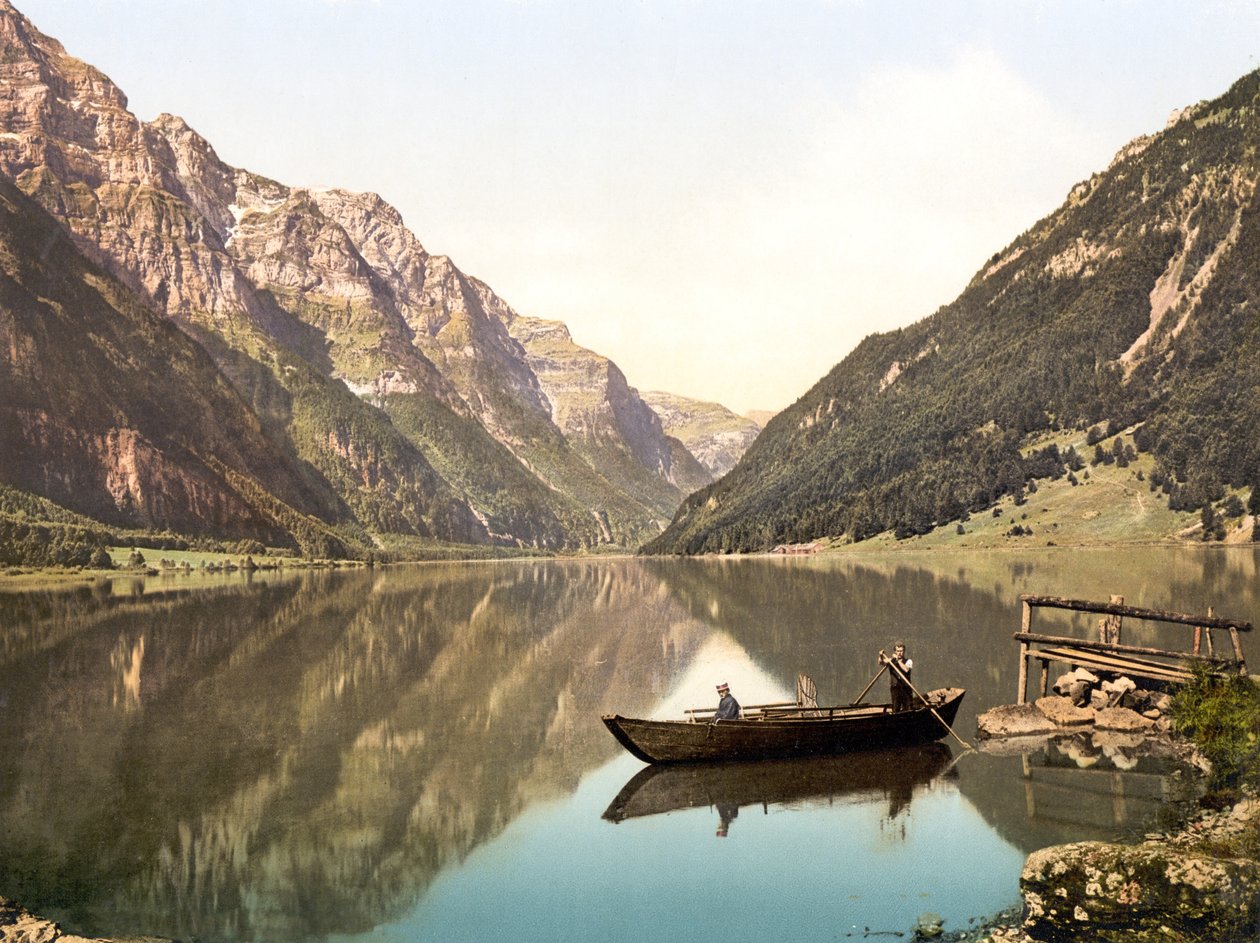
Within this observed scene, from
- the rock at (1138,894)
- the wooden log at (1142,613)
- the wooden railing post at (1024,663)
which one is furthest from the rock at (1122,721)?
the rock at (1138,894)

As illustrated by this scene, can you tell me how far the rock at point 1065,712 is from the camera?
39.3 meters

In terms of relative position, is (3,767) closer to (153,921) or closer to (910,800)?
(153,921)

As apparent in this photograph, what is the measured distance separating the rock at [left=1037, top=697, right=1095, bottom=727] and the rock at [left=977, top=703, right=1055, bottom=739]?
39cm

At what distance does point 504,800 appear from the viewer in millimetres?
32906

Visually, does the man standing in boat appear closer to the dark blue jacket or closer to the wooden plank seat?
the dark blue jacket

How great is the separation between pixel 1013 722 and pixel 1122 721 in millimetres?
3906

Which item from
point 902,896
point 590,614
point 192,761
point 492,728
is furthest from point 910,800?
point 590,614

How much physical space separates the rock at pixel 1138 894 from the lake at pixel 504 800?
1185 millimetres

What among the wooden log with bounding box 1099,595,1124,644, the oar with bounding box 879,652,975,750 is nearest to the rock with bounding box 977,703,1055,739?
the oar with bounding box 879,652,975,750

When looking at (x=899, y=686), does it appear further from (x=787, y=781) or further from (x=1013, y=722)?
(x=787, y=781)

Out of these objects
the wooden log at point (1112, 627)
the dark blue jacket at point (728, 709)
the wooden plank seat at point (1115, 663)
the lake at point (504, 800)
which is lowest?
the lake at point (504, 800)

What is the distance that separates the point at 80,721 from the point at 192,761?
11619 millimetres

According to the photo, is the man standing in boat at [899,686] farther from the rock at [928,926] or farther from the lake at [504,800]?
the rock at [928,926]

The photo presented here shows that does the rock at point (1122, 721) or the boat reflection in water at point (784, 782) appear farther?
the rock at point (1122, 721)
